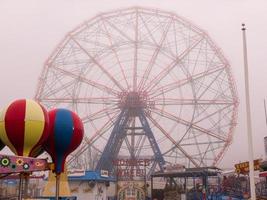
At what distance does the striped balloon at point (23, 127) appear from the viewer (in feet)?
63.4

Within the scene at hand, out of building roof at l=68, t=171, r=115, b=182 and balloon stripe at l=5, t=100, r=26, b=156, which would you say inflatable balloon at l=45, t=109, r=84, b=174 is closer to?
balloon stripe at l=5, t=100, r=26, b=156

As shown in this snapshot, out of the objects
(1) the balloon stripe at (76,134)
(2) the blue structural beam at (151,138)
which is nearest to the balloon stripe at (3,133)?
(1) the balloon stripe at (76,134)

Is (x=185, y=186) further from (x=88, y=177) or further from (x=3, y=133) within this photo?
(x=3, y=133)

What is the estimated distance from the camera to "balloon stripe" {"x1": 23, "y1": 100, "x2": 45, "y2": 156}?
63.5 feet

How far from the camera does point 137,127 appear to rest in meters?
49.2

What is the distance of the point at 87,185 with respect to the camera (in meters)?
43.2

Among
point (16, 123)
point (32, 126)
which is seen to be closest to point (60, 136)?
point (32, 126)

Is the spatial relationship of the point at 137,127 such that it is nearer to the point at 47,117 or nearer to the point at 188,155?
the point at 188,155

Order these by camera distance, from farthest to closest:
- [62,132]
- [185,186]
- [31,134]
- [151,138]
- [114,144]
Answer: [114,144] → [151,138] → [185,186] → [62,132] → [31,134]

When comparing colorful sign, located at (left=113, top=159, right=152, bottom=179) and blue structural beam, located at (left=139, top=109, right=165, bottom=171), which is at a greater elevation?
blue structural beam, located at (left=139, top=109, right=165, bottom=171)

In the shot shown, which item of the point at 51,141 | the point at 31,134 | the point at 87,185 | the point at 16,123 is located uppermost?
the point at 16,123

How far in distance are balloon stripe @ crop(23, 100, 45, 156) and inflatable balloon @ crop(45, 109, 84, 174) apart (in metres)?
1.21

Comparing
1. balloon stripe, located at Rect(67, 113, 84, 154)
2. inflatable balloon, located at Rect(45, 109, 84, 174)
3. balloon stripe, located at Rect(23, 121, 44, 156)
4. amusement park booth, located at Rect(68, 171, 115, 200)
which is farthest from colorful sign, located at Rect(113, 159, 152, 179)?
balloon stripe, located at Rect(23, 121, 44, 156)

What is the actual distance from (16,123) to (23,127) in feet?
1.05
